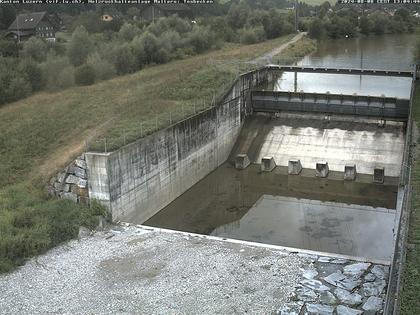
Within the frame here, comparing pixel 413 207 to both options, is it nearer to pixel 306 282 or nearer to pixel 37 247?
pixel 306 282

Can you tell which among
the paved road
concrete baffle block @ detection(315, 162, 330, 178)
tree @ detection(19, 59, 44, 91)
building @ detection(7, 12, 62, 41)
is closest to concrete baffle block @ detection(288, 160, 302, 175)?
concrete baffle block @ detection(315, 162, 330, 178)

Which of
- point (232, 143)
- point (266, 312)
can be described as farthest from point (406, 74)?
point (266, 312)

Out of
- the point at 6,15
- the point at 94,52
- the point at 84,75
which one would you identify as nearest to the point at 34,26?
the point at 6,15

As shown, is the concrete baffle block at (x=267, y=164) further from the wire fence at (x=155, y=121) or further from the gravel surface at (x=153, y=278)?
the gravel surface at (x=153, y=278)

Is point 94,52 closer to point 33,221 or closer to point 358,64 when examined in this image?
point 33,221

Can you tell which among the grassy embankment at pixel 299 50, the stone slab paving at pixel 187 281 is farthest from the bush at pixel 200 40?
the stone slab paving at pixel 187 281

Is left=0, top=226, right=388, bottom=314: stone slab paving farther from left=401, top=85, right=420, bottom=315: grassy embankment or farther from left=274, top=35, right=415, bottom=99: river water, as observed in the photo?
left=274, top=35, right=415, bottom=99: river water
